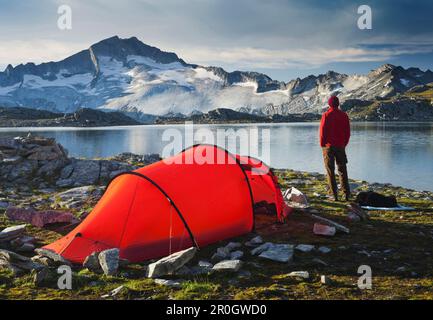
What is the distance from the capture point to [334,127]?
14109 mm

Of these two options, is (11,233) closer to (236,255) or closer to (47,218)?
(47,218)

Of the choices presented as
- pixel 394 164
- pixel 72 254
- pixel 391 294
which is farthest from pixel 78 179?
pixel 394 164

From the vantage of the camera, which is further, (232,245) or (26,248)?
(26,248)

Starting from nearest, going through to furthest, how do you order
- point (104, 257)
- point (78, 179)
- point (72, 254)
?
point (104, 257) → point (72, 254) → point (78, 179)

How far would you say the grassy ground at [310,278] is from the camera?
6738 mm

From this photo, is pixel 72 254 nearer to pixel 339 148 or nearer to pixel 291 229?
pixel 291 229

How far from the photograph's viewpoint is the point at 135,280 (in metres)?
7.59

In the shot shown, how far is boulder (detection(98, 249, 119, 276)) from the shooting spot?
310 inches

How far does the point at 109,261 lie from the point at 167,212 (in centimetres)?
193

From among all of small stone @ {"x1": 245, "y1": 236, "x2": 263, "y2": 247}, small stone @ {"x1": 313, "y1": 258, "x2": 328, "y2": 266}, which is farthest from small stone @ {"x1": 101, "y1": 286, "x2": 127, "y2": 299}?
small stone @ {"x1": 313, "y1": 258, "x2": 328, "y2": 266}

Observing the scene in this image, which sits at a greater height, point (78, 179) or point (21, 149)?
point (21, 149)

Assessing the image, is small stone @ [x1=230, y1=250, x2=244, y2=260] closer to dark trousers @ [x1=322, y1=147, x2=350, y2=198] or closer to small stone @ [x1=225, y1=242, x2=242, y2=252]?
small stone @ [x1=225, y1=242, x2=242, y2=252]

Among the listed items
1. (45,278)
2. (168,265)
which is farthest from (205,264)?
(45,278)
